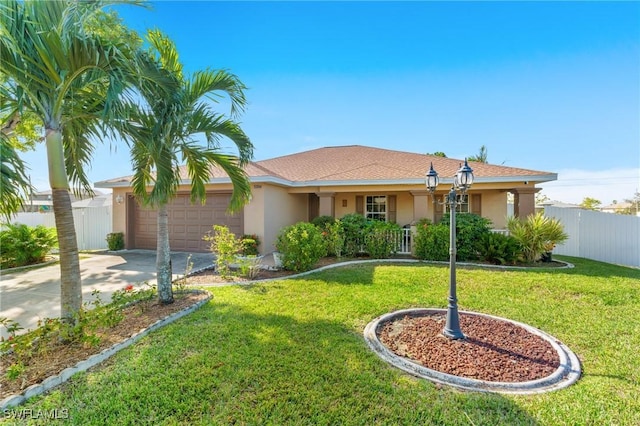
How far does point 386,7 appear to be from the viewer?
798 centimetres

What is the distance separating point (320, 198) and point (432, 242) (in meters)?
4.97

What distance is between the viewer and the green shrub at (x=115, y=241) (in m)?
11.9

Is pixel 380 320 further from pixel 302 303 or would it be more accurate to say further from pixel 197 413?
pixel 197 413

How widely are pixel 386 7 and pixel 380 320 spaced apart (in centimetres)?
879

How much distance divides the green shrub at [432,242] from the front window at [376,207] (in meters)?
3.58

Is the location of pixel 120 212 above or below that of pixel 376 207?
below

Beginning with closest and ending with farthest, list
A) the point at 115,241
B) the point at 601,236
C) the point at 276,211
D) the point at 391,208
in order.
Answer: the point at 601,236 → the point at 276,211 → the point at 115,241 → the point at 391,208

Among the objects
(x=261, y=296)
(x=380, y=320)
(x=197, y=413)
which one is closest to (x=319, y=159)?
(x=261, y=296)

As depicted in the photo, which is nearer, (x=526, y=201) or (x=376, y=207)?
(x=526, y=201)

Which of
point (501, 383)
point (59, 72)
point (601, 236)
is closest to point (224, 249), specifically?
point (59, 72)

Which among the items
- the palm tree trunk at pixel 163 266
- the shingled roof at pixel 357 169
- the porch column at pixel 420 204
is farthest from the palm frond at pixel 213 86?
the porch column at pixel 420 204

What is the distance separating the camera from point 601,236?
1053 cm

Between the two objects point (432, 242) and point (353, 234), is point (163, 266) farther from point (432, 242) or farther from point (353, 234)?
point (432, 242)

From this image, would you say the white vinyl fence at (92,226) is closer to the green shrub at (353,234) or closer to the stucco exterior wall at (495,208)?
the green shrub at (353,234)
